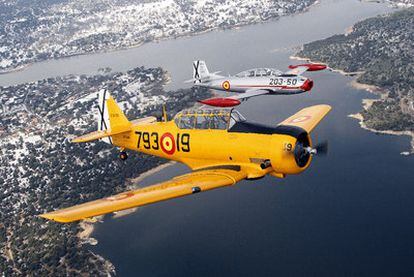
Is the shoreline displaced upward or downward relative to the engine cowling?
downward

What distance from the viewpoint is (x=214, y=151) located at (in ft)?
86.7

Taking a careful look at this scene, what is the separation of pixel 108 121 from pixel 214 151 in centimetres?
1112

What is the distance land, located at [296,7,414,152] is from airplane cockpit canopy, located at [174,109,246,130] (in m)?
84.5

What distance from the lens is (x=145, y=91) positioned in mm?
146750

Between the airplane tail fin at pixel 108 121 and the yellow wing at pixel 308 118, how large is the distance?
11488mm

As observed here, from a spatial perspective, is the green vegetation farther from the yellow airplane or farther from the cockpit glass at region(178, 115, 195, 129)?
the cockpit glass at region(178, 115, 195, 129)

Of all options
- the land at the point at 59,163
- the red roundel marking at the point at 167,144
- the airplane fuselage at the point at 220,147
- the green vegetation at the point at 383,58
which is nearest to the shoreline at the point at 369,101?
the green vegetation at the point at 383,58

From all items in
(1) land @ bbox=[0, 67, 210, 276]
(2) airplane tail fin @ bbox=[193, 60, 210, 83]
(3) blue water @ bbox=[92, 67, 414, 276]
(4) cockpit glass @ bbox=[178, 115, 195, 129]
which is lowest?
(3) blue water @ bbox=[92, 67, 414, 276]

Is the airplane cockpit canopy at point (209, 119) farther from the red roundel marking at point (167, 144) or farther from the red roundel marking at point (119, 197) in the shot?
the red roundel marking at point (119, 197)

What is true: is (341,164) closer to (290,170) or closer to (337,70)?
(337,70)

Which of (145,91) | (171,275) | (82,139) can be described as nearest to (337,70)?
(145,91)

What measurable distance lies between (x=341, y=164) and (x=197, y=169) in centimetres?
7028

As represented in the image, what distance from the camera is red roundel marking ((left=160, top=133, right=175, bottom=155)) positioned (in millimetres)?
28828

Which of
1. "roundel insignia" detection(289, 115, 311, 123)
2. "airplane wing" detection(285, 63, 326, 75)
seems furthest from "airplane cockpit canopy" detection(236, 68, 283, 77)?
"roundel insignia" detection(289, 115, 311, 123)
